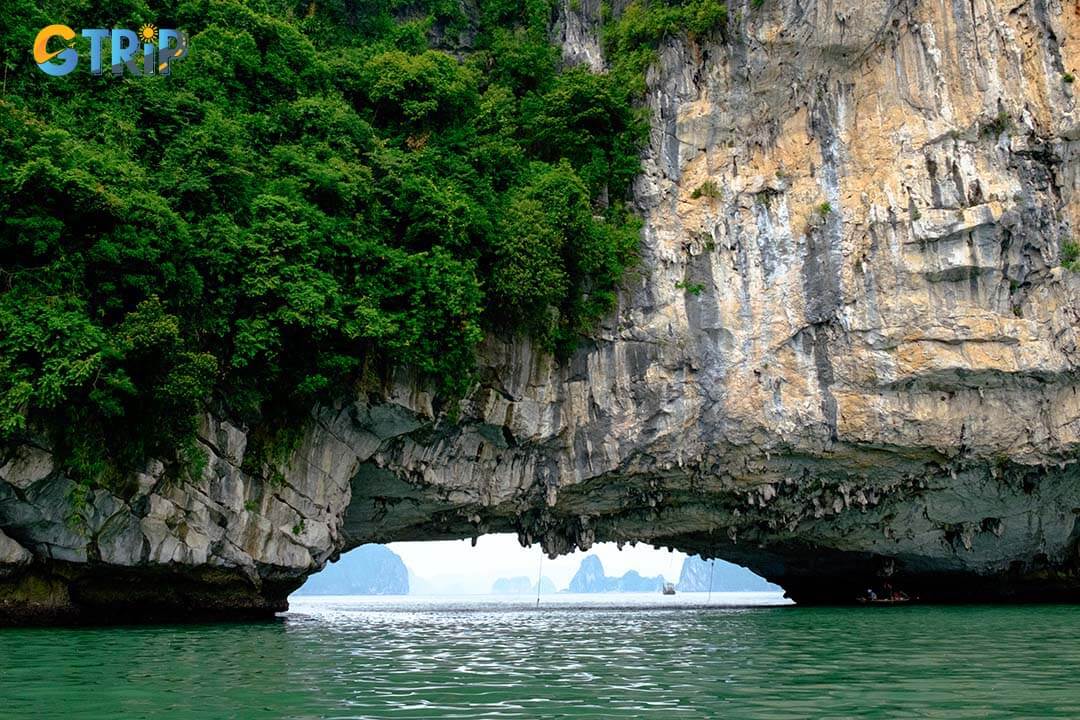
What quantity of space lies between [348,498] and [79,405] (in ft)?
19.6

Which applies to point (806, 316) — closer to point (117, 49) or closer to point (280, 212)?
point (280, 212)

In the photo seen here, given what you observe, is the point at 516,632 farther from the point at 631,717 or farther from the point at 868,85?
the point at 868,85

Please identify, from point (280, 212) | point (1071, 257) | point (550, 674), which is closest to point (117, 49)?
point (280, 212)

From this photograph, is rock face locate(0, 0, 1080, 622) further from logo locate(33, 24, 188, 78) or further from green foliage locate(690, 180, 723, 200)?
logo locate(33, 24, 188, 78)

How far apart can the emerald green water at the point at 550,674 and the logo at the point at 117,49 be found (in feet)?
31.6

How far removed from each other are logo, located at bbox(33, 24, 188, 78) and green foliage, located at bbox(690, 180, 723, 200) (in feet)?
35.8

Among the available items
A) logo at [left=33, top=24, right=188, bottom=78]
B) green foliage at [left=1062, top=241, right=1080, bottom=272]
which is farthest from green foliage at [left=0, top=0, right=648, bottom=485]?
green foliage at [left=1062, top=241, right=1080, bottom=272]

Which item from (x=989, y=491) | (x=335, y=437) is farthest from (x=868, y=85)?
(x=335, y=437)

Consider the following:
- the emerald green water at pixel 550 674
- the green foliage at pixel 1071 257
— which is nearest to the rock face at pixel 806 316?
the green foliage at pixel 1071 257

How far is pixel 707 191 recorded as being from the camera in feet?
68.3

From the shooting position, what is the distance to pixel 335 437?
17906 millimetres

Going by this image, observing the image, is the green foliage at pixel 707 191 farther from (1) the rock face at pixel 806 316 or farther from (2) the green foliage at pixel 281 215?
(2) the green foliage at pixel 281 215

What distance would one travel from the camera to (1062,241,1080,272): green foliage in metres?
19.9

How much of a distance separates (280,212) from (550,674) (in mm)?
10199
